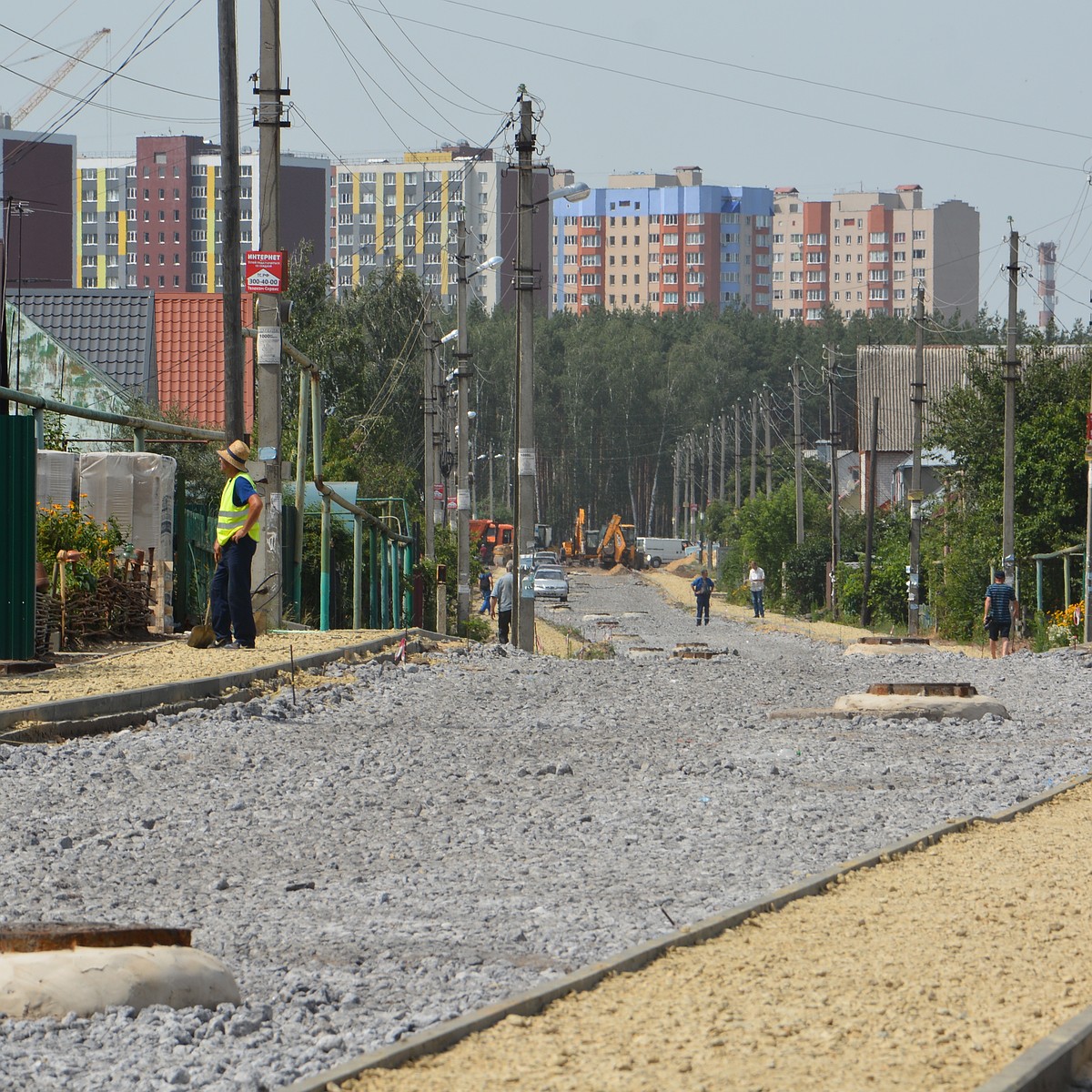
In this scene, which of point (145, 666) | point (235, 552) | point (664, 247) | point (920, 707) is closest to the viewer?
point (145, 666)

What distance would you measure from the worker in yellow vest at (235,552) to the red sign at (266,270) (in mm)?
3629

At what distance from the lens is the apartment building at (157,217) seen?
504 feet

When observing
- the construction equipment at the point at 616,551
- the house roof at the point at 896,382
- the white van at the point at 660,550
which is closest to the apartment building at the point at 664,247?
the white van at the point at 660,550

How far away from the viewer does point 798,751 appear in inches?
486

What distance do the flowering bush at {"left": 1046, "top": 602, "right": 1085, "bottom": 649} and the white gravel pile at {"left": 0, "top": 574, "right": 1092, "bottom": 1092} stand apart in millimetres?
15740

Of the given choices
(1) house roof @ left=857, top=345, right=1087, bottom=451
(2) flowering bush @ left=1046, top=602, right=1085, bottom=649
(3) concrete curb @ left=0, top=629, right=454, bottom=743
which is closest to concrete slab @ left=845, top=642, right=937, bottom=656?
(2) flowering bush @ left=1046, top=602, right=1085, bottom=649

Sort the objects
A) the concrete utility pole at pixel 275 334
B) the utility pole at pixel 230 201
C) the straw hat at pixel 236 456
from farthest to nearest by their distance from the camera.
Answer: the utility pole at pixel 230 201 → the concrete utility pole at pixel 275 334 → the straw hat at pixel 236 456

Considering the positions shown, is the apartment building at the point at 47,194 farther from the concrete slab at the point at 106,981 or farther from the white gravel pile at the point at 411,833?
the concrete slab at the point at 106,981

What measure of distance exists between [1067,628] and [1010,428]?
5.82 meters

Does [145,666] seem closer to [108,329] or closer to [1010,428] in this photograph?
[1010,428]

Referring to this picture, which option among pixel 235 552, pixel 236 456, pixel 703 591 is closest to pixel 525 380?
pixel 236 456

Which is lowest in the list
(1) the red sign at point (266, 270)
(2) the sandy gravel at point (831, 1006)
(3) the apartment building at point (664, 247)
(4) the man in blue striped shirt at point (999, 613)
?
(4) the man in blue striped shirt at point (999, 613)

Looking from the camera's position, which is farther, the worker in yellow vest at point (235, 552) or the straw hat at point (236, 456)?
the straw hat at point (236, 456)

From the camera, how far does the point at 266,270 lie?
19.0m
